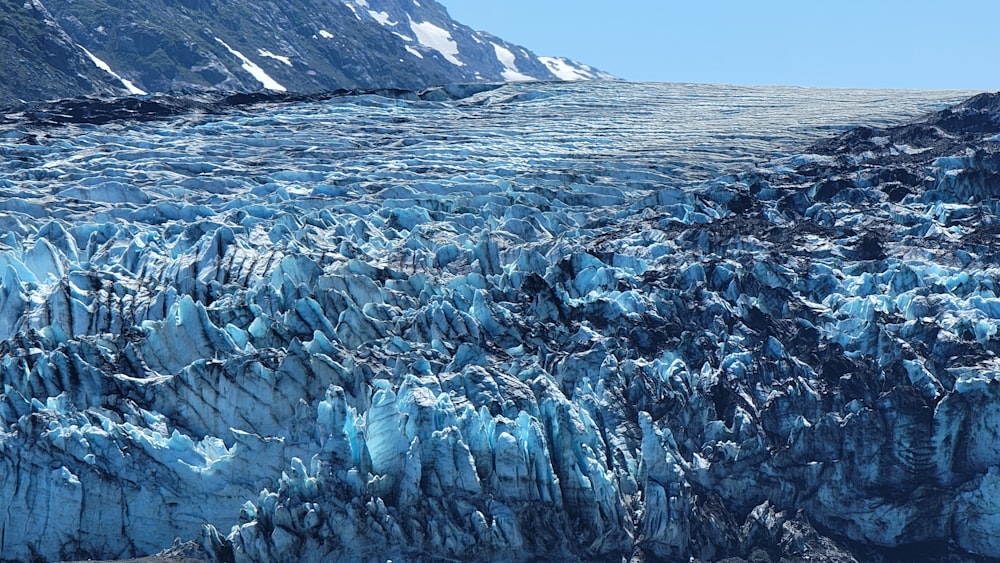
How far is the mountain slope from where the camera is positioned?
143250 mm

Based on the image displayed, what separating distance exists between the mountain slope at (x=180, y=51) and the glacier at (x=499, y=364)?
3417 inches

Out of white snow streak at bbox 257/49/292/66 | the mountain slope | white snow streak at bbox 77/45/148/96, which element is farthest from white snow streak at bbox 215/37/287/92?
white snow streak at bbox 77/45/148/96

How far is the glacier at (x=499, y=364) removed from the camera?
36812 millimetres

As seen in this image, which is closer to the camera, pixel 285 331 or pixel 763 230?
pixel 285 331

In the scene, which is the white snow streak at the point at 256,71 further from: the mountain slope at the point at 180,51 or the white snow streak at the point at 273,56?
the white snow streak at the point at 273,56

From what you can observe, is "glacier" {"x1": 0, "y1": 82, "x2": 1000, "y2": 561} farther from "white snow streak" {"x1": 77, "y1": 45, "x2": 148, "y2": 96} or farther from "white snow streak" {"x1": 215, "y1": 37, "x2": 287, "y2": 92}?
"white snow streak" {"x1": 215, "y1": 37, "x2": 287, "y2": 92}

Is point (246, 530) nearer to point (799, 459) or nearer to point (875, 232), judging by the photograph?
point (799, 459)

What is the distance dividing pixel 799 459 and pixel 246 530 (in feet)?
60.0

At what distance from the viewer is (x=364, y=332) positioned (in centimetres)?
4338

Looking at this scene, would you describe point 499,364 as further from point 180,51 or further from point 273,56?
point 273,56

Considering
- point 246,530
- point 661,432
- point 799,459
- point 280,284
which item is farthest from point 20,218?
point 799,459

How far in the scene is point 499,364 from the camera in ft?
139

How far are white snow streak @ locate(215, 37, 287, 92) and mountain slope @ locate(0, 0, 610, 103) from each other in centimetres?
17

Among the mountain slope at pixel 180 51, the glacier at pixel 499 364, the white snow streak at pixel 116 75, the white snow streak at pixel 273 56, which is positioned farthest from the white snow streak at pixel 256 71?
the glacier at pixel 499 364
